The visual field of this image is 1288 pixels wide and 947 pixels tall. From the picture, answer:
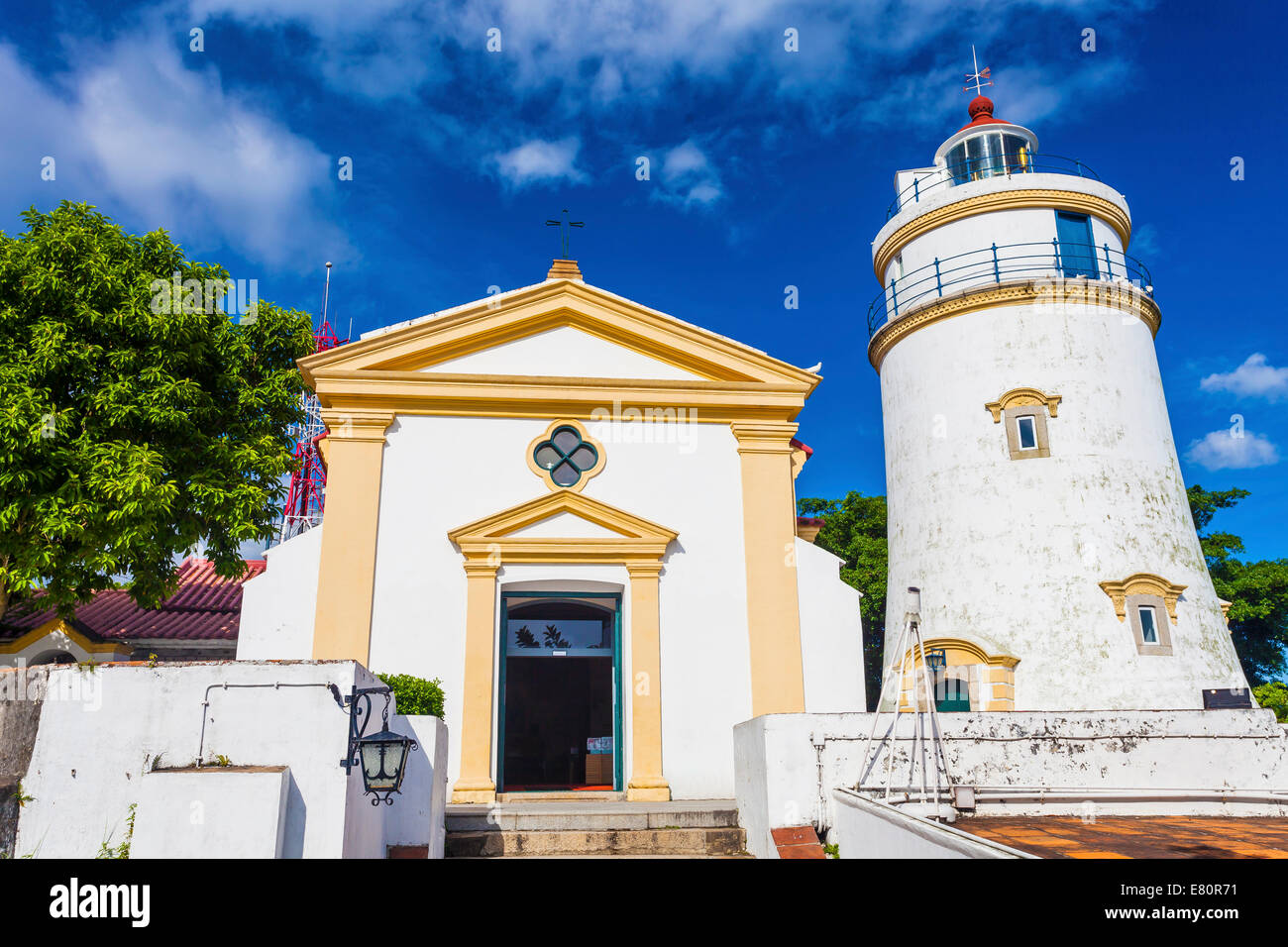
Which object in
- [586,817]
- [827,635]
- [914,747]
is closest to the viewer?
[914,747]

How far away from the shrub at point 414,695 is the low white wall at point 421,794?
44 cm

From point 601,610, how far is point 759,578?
233cm

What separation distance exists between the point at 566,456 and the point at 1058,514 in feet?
31.7

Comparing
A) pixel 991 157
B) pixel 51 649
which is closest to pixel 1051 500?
pixel 991 157

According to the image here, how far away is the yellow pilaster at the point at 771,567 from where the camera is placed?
11961 millimetres

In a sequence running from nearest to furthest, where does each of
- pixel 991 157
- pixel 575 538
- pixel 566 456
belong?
pixel 575 538 → pixel 566 456 → pixel 991 157

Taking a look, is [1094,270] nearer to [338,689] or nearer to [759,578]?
[759,578]

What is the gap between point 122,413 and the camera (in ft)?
36.6

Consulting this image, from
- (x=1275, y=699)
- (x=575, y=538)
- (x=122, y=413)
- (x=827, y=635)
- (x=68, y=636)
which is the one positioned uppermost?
(x=122, y=413)

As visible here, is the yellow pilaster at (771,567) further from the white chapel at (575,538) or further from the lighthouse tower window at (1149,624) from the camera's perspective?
the lighthouse tower window at (1149,624)

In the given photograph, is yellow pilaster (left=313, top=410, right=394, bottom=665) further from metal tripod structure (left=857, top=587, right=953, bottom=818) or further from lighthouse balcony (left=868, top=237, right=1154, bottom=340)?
lighthouse balcony (left=868, top=237, right=1154, bottom=340)

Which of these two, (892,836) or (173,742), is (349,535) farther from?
(892,836)

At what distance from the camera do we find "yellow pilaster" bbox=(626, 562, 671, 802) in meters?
11.3
